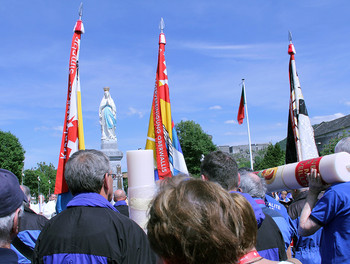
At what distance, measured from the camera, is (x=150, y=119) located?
7.22m

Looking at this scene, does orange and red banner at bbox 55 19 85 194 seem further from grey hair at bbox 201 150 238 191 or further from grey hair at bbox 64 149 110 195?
grey hair at bbox 201 150 238 191

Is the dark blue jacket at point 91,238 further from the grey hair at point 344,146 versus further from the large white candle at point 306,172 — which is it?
the grey hair at point 344,146

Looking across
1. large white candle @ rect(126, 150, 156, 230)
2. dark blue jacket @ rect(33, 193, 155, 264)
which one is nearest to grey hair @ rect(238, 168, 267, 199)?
large white candle @ rect(126, 150, 156, 230)

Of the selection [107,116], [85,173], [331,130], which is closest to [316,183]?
[85,173]

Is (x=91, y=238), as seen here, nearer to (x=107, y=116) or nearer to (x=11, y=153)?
(x=107, y=116)

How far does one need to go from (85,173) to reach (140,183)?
61cm

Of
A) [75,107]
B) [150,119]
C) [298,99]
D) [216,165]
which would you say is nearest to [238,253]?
[216,165]

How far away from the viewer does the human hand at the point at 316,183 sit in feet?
10.3

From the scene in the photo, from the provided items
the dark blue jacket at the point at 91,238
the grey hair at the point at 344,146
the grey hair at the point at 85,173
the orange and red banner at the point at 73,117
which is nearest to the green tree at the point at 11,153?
the orange and red banner at the point at 73,117

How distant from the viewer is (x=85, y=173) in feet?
8.81

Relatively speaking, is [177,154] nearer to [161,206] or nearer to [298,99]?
Answer: [298,99]

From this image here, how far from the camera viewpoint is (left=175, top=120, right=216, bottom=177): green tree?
48000 mm

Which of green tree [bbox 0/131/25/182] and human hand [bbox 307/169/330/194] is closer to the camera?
human hand [bbox 307/169/330/194]

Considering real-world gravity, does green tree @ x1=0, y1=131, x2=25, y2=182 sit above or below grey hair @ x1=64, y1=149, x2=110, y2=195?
above
